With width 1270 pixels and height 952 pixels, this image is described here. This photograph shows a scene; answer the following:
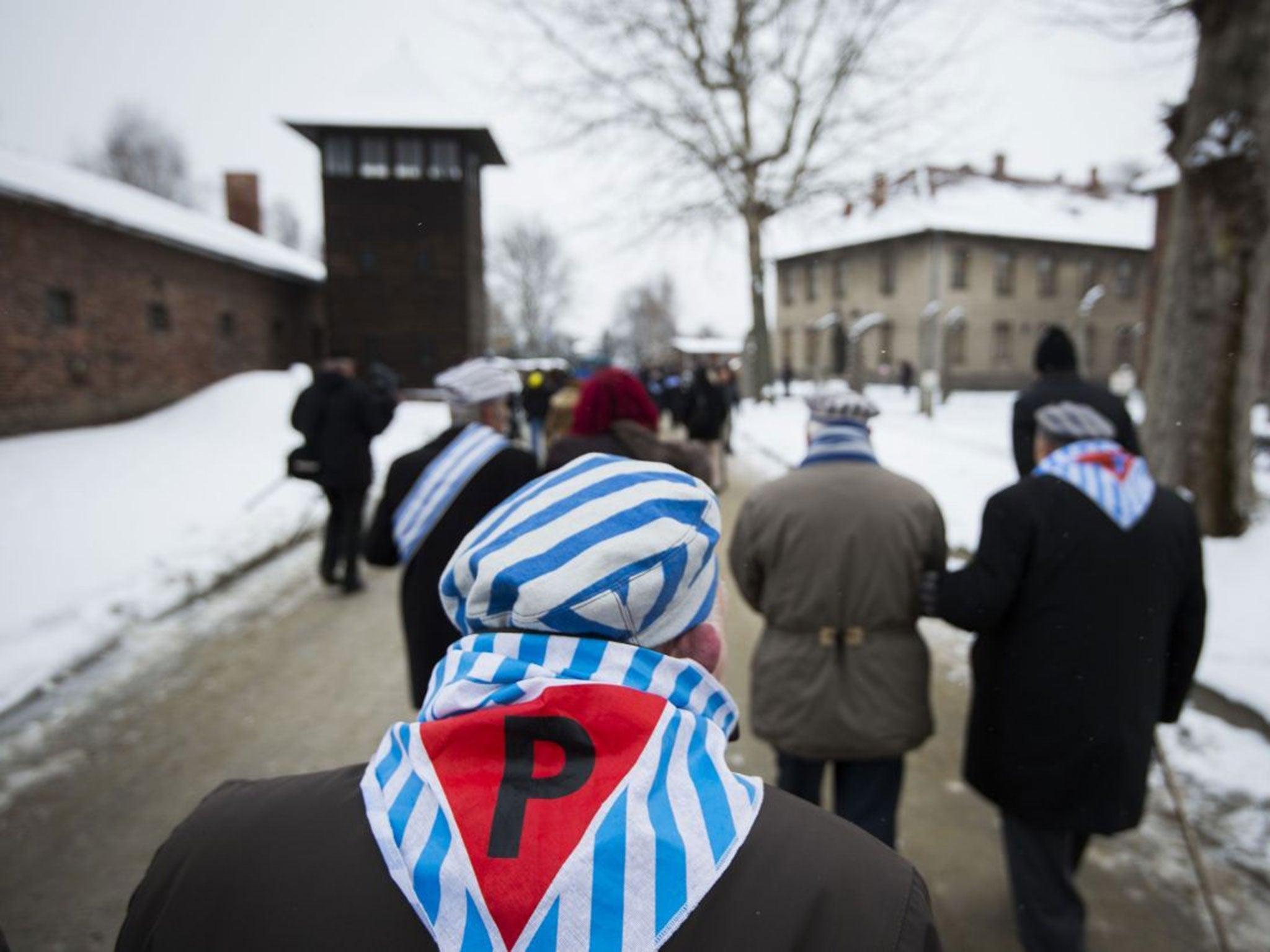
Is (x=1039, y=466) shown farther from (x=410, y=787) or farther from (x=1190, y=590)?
(x=410, y=787)

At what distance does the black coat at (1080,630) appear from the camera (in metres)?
2.35

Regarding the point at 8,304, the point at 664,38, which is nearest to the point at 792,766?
the point at 8,304

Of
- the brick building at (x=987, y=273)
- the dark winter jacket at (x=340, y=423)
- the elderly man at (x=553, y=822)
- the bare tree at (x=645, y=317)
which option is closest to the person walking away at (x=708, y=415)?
the dark winter jacket at (x=340, y=423)

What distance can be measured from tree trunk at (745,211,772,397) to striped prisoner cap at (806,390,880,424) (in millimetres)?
22218

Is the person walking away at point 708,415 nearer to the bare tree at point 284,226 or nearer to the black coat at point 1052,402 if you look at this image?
the black coat at point 1052,402

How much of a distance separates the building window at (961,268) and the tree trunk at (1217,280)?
3506 centimetres

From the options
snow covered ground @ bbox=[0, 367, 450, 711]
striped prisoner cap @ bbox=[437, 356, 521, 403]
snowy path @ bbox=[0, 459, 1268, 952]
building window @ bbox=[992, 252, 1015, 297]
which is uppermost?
building window @ bbox=[992, 252, 1015, 297]

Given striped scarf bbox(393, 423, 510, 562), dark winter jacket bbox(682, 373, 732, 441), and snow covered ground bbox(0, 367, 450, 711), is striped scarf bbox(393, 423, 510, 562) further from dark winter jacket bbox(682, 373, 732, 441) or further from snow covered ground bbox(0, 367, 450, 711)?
dark winter jacket bbox(682, 373, 732, 441)

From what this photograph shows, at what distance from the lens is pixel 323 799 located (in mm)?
1000

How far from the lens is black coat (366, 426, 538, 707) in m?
Answer: 3.13

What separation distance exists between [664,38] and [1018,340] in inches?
1077

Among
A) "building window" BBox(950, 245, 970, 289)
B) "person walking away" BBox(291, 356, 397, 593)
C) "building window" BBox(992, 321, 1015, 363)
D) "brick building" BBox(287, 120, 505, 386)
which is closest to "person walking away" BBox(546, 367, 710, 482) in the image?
"person walking away" BBox(291, 356, 397, 593)

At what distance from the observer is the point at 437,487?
3.19 metres

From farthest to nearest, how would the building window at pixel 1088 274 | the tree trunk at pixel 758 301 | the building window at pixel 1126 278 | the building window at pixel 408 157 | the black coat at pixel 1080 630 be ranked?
the building window at pixel 1126 278 → the building window at pixel 1088 274 → the building window at pixel 408 157 → the tree trunk at pixel 758 301 → the black coat at pixel 1080 630
